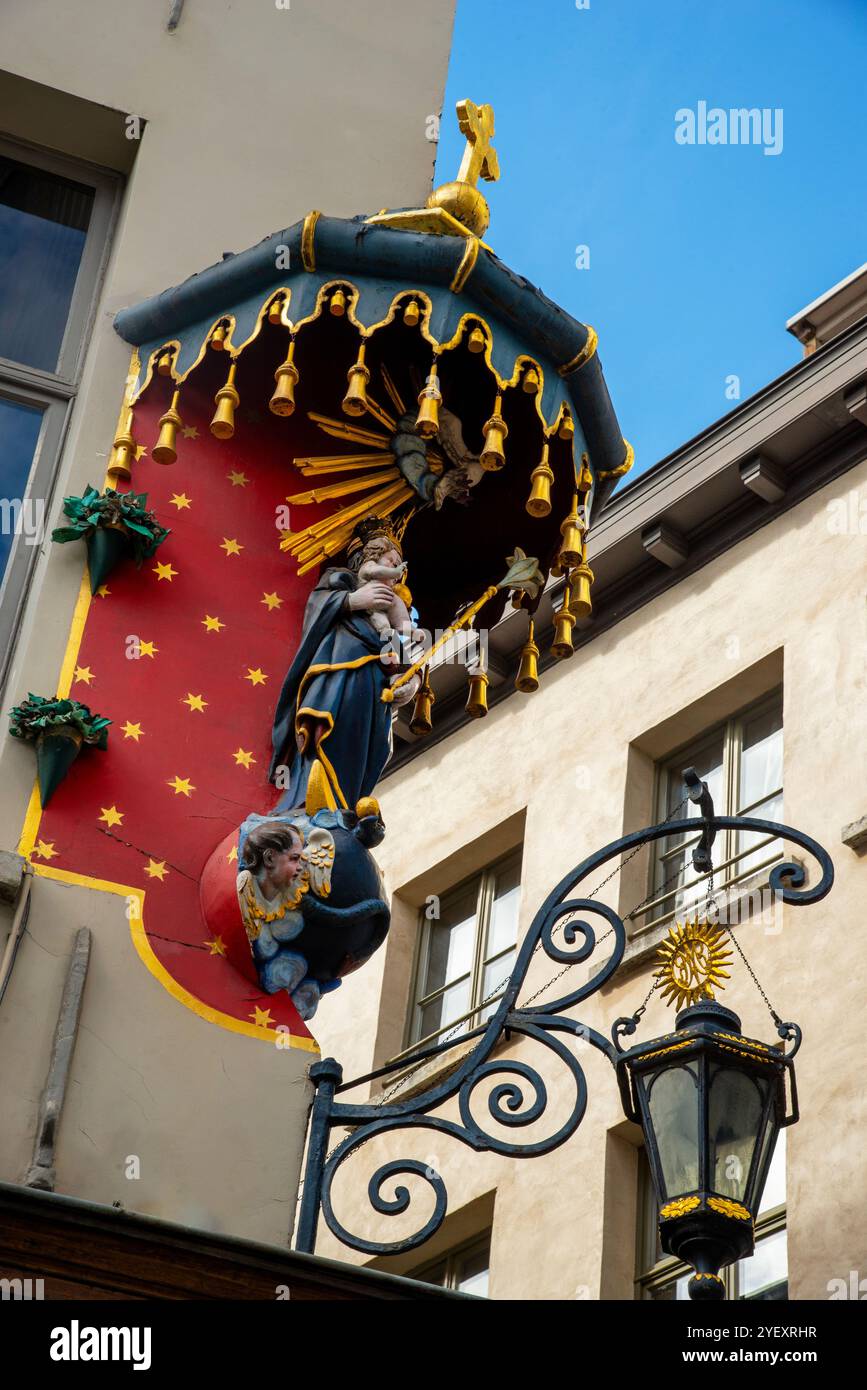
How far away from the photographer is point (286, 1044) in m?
10.0

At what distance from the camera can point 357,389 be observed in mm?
10578

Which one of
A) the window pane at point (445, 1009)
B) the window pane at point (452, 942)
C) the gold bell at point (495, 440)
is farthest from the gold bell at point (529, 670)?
the window pane at point (452, 942)

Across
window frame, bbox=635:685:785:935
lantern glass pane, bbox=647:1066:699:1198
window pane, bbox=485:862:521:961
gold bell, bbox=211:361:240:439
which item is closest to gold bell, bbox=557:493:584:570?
gold bell, bbox=211:361:240:439

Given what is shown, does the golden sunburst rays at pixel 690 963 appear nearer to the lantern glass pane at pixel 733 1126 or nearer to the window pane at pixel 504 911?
the lantern glass pane at pixel 733 1126

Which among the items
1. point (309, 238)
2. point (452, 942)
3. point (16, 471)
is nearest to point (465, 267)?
point (309, 238)

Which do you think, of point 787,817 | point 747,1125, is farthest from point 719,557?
point 747,1125

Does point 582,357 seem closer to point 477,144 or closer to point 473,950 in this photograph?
point 477,144

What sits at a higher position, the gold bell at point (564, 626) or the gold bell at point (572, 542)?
the gold bell at point (572, 542)

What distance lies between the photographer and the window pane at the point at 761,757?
739 inches

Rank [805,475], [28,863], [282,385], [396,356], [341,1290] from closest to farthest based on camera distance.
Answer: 1. [341,1290]
2. [28,863]
3. [282,385]
4. [396,356]
5. [805,475]

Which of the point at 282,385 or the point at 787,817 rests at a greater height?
the point at 787,817

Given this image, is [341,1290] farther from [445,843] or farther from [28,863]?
[445,843]

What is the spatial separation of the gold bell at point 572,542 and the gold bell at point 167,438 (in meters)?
1.85
